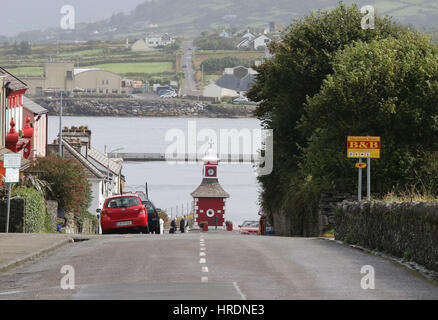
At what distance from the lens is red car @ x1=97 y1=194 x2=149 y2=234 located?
114ft

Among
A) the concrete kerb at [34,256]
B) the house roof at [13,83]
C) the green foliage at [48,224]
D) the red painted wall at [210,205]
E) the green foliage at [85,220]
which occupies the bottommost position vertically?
the red painted wall at [210,205]

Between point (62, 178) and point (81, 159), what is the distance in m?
26.5

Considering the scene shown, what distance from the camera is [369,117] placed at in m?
37.6

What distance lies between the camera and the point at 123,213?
114ft

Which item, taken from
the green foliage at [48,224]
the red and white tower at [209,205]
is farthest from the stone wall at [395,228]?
the red and white tower at [209,205]

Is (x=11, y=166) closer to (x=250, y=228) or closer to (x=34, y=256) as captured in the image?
(x=34, y=256)

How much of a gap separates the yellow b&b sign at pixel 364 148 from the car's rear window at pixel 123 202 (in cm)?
934

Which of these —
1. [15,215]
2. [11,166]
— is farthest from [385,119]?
[11,166]

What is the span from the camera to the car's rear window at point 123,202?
34.7m

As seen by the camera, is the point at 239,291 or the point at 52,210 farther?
the point at 52,210

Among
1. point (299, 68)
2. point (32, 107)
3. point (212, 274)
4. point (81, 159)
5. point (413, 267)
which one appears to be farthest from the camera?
point (81, 159)

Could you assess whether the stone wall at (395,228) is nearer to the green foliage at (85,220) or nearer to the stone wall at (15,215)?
the stone wall at (15,215)
